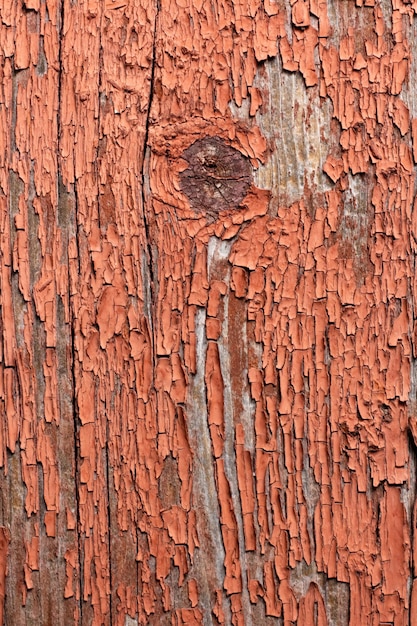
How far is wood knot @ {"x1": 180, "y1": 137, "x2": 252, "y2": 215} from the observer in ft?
3.37

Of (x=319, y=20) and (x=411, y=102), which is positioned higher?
(x=319, y=20)

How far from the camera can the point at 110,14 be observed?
41.9 inches

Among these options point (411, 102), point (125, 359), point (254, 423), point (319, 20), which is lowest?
point (254, 423)

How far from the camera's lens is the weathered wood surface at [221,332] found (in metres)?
1.02

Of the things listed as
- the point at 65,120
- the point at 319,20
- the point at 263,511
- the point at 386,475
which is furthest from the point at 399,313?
the point at 65,120

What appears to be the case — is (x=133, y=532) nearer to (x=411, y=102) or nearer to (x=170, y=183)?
(x=170, y=183)

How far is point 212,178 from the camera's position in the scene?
40.4 inches

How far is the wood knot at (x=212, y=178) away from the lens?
1.03m

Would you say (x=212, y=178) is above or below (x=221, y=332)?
above

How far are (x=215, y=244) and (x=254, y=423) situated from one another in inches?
11.3

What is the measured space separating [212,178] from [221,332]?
0.24 m

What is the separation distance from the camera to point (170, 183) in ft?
3.40

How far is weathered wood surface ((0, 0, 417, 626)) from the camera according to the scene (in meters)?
1.02

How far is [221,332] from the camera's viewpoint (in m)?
1.04
